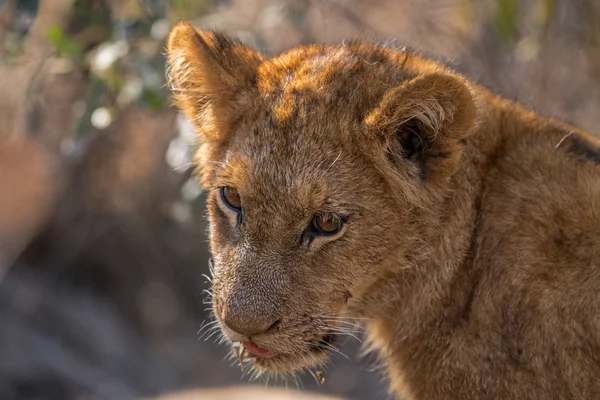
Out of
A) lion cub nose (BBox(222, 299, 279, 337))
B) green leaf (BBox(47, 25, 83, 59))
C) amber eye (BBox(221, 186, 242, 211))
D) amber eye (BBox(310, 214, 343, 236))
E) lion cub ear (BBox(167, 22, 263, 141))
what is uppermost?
green leaf (BBox(47, 25, 83, 59))

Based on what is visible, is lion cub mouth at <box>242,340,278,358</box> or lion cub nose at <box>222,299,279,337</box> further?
lion cub mouth at <box>242,340,278,358</box>

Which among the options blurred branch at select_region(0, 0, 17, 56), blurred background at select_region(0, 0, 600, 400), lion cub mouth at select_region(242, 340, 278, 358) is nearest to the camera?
lion cub mouth at select_region(242, 340, 278, 358)

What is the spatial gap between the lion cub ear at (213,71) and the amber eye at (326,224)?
0.68 metres

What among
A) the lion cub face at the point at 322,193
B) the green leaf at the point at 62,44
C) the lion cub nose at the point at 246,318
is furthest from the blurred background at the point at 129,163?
the lion cub nose at the point at 246,318

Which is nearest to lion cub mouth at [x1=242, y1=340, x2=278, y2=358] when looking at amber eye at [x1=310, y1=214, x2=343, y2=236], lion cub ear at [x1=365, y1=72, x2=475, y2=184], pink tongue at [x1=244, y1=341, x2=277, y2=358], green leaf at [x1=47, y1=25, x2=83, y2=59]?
pink tongue at [x1=244, y1=341, x2=277, y2=358]

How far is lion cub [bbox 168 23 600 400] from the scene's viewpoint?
320 centimetres

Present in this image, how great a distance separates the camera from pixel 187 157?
15.6 feet

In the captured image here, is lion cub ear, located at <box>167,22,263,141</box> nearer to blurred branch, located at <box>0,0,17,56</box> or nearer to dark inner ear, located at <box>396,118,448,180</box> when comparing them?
dark inner ear, located at <box>396,118,448,180</box>

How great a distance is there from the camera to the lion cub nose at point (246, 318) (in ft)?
10.4

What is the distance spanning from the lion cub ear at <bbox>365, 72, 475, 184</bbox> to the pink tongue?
87 centimetres

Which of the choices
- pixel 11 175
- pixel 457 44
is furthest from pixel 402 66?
pixel 11 175

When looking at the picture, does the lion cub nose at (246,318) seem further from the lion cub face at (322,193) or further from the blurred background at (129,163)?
the blurred background at (129,163)

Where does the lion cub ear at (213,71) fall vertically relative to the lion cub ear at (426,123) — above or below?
above

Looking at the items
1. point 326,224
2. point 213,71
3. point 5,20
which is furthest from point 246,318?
point 5,20
